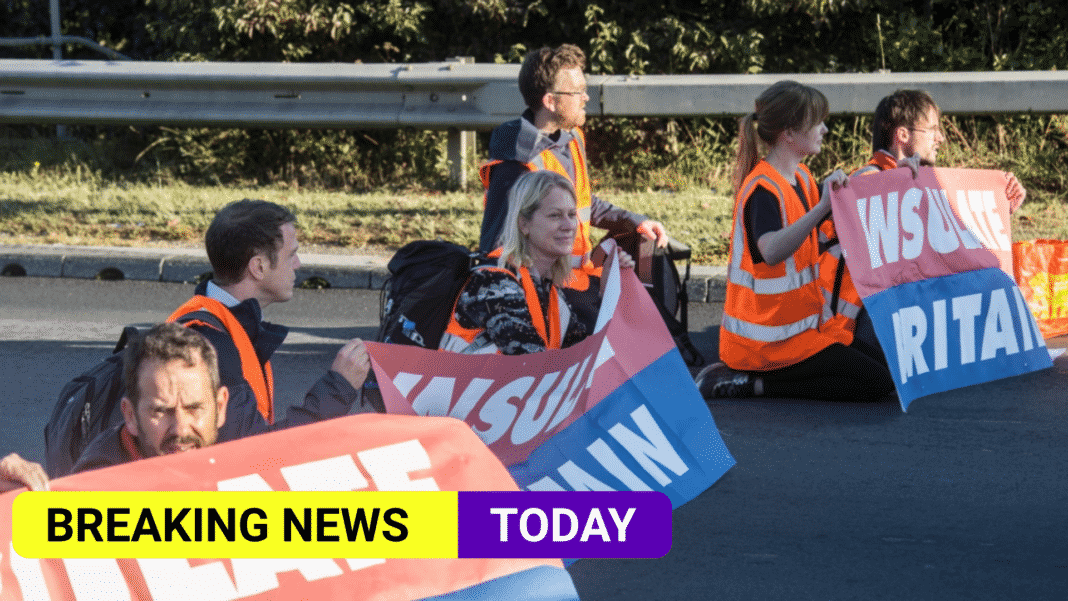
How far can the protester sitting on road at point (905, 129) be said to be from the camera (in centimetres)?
677

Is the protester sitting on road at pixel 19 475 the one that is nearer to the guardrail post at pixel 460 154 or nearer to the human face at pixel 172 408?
the human face at pixel 172 408

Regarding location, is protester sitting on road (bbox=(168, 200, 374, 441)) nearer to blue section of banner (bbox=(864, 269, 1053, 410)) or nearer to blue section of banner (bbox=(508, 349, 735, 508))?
blue section of banner (bbox=(508, 349, 735, 508))

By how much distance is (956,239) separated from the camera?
6777 mm

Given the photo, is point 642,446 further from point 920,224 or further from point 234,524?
point 920,224

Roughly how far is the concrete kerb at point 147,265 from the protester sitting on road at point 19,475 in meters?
6.44

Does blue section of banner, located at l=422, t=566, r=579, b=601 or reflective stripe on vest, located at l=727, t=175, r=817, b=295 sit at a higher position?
reflective stripe on vest, located at l=727, t=175, r=817, b=295

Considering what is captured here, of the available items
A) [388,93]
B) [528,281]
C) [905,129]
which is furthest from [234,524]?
[388,93]

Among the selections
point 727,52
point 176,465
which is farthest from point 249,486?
point 727,52

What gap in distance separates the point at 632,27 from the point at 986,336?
7359 millimetres

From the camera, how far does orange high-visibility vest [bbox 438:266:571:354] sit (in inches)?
199

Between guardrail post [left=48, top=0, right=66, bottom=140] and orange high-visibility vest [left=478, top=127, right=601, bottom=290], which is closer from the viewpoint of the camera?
orange high-visibility vest [left=478, top=127, right=601, bottom=290]

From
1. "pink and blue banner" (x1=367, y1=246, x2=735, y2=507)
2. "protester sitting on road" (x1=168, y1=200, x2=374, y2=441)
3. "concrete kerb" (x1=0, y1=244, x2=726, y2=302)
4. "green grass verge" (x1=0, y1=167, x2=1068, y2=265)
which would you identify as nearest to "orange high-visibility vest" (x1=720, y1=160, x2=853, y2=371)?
"pink and blue banner" (x1=367, y1=246, x2=735, y2=507)

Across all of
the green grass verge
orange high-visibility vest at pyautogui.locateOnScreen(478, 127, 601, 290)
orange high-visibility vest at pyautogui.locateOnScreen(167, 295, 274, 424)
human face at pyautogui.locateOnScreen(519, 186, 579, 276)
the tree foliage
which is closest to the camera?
orange high-visibility vest at pyautogui.locateOnScreen(167, 295, 274, 424)

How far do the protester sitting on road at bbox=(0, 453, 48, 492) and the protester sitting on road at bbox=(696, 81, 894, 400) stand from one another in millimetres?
3821
